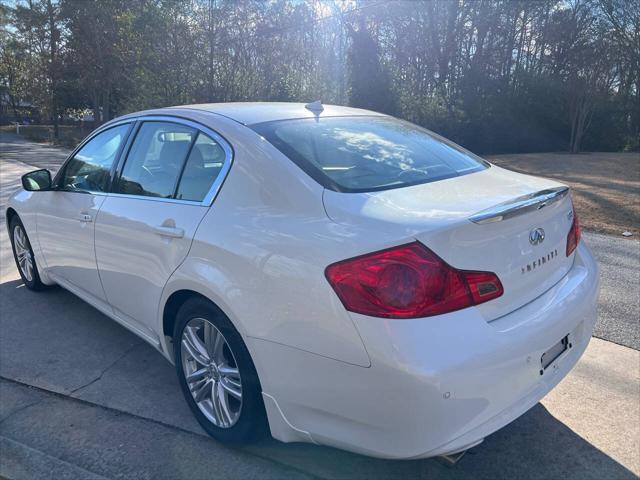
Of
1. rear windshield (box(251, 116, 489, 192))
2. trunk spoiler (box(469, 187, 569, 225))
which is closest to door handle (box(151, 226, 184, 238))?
rear windshield (box(251, 116, 489, 192))

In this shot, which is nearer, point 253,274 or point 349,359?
point 349,359

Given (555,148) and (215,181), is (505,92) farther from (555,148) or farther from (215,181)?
(215,181)

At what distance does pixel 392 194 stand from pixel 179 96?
17.7 metres

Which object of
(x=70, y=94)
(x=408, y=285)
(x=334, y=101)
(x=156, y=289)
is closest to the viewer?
(x=408, y=285)

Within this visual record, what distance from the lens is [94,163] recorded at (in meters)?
3.97

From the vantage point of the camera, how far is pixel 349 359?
206 centimetres

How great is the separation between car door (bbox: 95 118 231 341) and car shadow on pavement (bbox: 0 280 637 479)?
41 cm

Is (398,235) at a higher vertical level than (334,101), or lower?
lower

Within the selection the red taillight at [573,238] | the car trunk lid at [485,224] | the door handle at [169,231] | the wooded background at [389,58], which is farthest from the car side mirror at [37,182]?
the wooded background at [389,58]

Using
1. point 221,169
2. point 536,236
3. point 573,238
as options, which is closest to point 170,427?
point 221,169

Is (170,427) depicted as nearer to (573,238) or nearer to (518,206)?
(518,206)

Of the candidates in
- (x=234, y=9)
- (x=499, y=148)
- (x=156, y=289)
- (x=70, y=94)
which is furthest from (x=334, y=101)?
(x=70, y=94)

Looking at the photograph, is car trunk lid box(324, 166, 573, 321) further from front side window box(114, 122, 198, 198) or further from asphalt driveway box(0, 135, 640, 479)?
front side window box(114, 122, 198, 198)

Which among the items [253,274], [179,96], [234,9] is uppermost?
[234,9]
